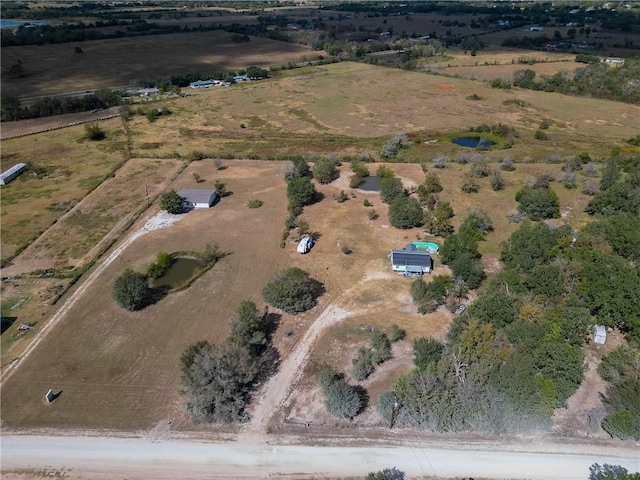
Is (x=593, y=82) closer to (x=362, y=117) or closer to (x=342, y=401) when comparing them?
(x=362, y=117)

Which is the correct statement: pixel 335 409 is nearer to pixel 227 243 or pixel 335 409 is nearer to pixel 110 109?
pixel 227 243

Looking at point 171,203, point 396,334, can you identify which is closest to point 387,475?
point 396,334

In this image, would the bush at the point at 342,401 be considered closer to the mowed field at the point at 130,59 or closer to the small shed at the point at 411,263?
the small shed at the point at 411,263

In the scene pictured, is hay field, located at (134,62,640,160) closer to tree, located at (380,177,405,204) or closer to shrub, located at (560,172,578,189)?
shrub, located at (560,172,578,189)

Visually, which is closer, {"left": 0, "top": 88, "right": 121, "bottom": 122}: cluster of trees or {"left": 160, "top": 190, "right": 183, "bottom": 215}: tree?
{"left": 160, "top": 190, "right": 183, "bottom": 215}: tree

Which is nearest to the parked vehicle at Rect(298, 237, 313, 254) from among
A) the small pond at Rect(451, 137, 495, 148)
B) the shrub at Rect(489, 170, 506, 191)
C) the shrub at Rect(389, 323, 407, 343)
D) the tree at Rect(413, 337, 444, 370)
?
the shrub at Rect(389, 323, 407, 343)

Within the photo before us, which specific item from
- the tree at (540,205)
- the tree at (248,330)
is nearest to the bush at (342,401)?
the tree at (248,330)
